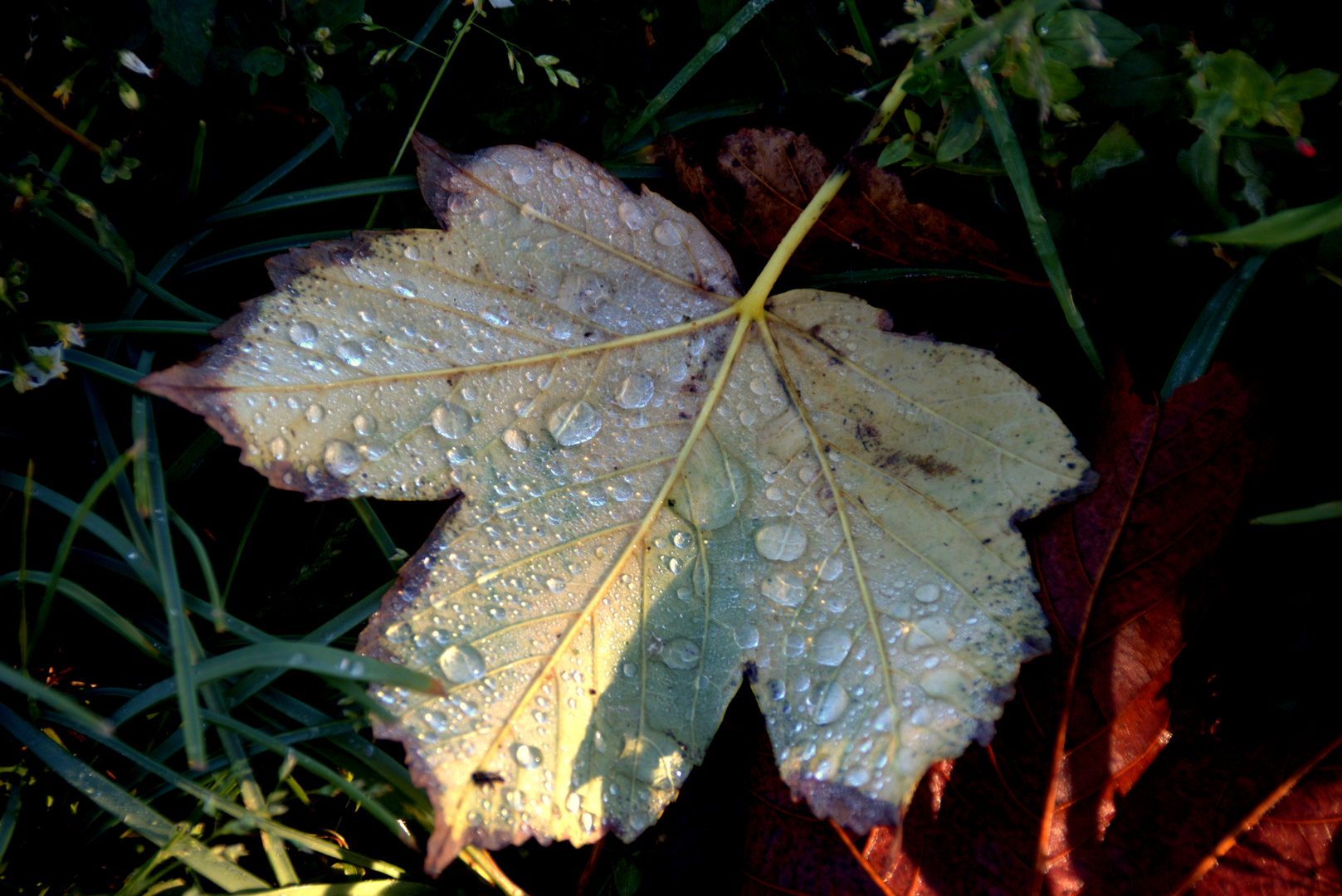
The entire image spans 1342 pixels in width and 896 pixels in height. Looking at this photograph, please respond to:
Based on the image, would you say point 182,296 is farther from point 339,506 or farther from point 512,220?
point 512,220

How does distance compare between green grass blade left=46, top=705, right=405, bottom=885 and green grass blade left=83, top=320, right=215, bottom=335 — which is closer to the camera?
green grass blade left=46, top=705, right=405, bottom=885

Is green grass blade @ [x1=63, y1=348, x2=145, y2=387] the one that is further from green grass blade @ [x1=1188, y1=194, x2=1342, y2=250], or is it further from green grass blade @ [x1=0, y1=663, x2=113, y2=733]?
green grass blade @ [x1=1188, y1=194, x2=1342, y2=250]

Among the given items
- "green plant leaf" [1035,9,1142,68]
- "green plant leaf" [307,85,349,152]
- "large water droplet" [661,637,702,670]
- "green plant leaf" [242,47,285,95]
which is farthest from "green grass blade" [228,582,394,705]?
"green plant leaf" [1035,9,1142,68]

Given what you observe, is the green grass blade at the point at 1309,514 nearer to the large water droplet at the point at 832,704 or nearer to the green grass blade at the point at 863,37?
the large water droplet at the point at 832,704

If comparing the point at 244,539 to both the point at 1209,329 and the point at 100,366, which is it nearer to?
the point at 100,366

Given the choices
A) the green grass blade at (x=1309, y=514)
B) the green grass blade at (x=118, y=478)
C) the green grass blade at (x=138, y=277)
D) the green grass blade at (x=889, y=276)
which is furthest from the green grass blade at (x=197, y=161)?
the green grass blade at (x=1309, y=514)

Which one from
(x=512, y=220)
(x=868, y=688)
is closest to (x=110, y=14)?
(x=512, y=220)
